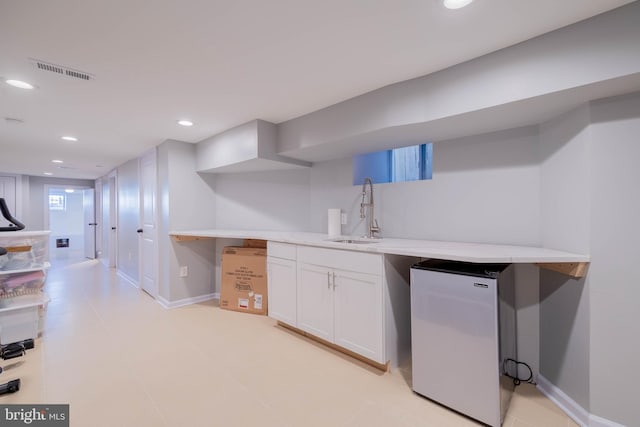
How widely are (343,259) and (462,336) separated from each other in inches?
36.1

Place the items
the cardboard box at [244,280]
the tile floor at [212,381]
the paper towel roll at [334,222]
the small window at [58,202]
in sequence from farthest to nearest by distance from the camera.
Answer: the small window at [58,202] → the cardboard box at [244,280] → the paper towel roll at [334,222] → the tile floor at [212,381]

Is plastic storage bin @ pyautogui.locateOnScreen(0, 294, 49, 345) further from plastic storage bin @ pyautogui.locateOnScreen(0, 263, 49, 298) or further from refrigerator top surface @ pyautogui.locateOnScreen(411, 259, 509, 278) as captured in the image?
refrigerator top surface @ pyautogui.locateOnScreen(411, 259, 509, 278)

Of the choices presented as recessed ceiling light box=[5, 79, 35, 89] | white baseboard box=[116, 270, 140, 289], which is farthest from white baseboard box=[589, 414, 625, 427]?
white baseboard box=[116, 270, 140, 289]

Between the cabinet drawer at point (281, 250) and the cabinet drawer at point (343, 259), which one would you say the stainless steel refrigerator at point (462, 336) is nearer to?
the cabinet drawer at point (343, 259)

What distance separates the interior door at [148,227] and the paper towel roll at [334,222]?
2.56 meters

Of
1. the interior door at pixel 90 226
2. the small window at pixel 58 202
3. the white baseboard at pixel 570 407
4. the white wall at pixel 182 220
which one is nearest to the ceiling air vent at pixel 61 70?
the white wall at pixel 182 220

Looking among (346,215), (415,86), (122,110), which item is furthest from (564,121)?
(122,110)

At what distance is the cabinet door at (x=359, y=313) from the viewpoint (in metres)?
1.94

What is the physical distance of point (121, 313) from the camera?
320cm

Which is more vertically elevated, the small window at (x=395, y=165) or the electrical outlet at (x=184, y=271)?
the small window at (x=395, y=165)

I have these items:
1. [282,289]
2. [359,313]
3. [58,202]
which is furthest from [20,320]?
[58,202]

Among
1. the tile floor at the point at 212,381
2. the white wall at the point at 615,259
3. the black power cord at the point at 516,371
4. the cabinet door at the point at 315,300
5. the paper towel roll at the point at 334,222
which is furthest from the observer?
the paper towel roll at the point at 334,222

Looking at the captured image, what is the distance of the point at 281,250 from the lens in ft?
8.68

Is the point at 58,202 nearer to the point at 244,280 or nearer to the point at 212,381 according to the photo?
the point at 244,280
